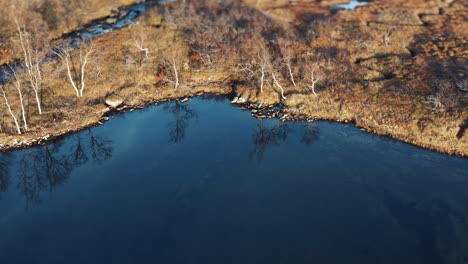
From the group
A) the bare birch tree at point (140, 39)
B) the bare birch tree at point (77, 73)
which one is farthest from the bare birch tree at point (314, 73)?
the bare birch tree at point (77, 73)

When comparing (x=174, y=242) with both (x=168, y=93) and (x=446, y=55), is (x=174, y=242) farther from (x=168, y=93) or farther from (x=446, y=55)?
(x=446, y=55)

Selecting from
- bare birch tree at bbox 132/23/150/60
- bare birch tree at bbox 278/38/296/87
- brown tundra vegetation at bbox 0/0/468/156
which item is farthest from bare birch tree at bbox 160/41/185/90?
bare birch tree at bbox 278/38/296/87

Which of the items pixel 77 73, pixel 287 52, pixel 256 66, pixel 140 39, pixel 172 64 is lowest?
pixel 77 73

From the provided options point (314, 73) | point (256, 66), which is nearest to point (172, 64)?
point (256, 66)

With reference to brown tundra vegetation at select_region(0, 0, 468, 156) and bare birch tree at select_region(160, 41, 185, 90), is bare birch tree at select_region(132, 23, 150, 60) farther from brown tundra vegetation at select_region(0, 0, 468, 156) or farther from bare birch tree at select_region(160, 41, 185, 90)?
bare birch tree at select_region(160, 41, 185, 90)

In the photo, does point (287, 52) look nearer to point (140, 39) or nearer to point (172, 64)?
point (172, 64)

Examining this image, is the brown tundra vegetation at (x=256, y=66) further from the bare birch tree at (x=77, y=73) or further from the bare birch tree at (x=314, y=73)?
the bare birch tree at (x=314, y=73)

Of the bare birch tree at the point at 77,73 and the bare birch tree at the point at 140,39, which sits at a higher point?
the bare birch tree at the point at 140,39

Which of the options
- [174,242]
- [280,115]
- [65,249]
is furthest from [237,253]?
[280,115]

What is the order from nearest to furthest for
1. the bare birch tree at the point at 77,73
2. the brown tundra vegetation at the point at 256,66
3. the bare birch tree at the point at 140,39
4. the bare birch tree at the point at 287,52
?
the brown tundra vegetation at the point at 256,66 < the bare birch tree at the point at 77,73 < the bare birch tree at the point at 287,52 < the bare birch tree at the point at 140,39
